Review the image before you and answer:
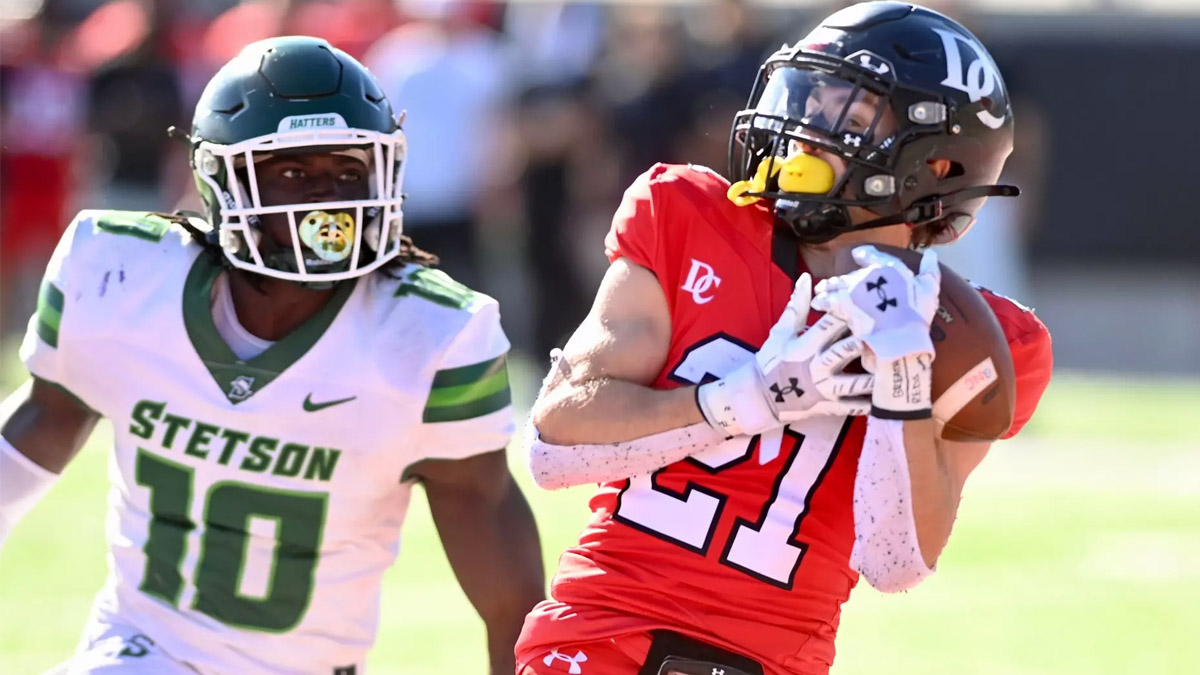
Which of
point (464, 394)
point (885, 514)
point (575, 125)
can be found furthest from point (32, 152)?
point (885, 514)

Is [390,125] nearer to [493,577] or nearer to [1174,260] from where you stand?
[493,577]

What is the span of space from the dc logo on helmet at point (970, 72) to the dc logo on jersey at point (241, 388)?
1.37 meters

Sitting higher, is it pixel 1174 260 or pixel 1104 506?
pixel 1104 506

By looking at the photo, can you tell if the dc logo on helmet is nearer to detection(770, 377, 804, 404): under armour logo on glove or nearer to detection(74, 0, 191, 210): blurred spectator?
detection(770, 377, 804, 404): under armour logo on glove

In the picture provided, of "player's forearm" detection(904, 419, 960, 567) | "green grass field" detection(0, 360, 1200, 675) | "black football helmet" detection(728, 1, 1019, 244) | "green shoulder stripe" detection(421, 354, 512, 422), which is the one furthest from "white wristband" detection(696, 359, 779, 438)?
"green grass field" detection(0, 360, 1200, 675)

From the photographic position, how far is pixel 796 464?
117 inches

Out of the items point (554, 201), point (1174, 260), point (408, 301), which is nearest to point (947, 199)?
point (408, 301)

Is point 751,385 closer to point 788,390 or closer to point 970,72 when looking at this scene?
point 788,390

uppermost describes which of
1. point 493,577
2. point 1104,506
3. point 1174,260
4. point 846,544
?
point 846,544

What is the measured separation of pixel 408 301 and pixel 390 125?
1.14 feet

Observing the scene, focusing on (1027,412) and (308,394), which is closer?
(1027,412)

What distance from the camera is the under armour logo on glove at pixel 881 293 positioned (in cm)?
271

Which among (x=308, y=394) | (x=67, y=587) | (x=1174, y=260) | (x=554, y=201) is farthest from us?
(x=1174, y=260)

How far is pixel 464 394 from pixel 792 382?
86cm
